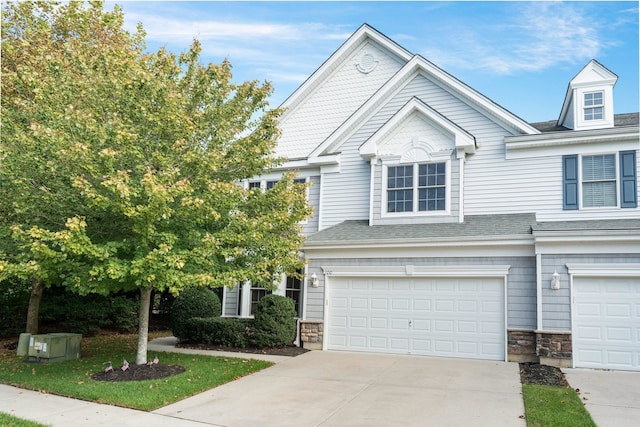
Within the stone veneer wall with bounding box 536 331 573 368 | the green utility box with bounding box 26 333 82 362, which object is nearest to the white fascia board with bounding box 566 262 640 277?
the stone veneer wall with bounding box 536 331 573 368

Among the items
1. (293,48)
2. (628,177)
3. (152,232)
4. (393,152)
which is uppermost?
(293,48)

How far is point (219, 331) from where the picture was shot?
13.9 meters

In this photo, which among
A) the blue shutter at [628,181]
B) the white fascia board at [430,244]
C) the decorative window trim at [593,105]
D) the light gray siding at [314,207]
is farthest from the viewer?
the light gray siding at [314,207]

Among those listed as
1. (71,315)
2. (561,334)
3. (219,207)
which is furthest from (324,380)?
(71,315)

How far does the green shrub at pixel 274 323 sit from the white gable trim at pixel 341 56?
6.77 m

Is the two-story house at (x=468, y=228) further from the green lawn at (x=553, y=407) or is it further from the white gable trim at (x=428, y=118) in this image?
the green lawn at (x=553, y=407)

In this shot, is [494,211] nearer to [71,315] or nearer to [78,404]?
[78,404]

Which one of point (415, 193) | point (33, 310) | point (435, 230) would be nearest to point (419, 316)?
point (435, 230)

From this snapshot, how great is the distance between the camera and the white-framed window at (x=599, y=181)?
12.7 meters

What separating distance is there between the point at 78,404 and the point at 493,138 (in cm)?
1218

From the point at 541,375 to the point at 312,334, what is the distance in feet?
19.8

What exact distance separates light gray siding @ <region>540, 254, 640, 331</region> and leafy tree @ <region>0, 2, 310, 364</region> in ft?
19.1

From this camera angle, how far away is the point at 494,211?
13.8 metres

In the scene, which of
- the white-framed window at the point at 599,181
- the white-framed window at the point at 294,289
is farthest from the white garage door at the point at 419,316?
the white-framed window at the point at 599,181
